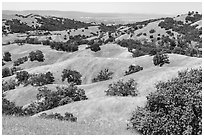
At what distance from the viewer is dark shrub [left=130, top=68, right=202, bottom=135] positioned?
1897 centimetres

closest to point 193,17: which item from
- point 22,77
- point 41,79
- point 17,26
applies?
point 17,26

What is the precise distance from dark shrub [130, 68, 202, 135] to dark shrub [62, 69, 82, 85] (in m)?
41.8

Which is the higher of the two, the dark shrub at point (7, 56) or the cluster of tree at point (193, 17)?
the cluster of tree at point (193, 17)

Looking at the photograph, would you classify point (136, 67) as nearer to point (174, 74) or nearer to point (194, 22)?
point (174, 74)

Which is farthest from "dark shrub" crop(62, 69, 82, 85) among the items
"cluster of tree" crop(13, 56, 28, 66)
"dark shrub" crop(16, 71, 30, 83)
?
"cluster of tree" crop(13, 56, 28, 66)

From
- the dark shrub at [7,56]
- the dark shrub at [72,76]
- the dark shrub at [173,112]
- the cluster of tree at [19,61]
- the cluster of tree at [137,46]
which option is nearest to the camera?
the dark shrub at [173,112]

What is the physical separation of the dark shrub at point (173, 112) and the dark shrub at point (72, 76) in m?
41.8

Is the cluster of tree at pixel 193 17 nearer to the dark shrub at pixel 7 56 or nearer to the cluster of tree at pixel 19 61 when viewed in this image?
the cluster of tree at pixel 19 61

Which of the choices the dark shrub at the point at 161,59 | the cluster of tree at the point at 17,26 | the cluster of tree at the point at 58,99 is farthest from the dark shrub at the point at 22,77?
the cluster of tree at the point at 17,26

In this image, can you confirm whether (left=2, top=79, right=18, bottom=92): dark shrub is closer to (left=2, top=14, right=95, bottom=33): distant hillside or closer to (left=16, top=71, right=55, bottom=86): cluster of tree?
(left=16, top=71, right=55, bottom=86): cluster of tree

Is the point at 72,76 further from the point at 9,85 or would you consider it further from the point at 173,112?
the point at 173,112

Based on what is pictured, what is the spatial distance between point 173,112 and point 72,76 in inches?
1786

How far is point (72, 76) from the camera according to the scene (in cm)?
6378

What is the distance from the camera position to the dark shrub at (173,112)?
19.0 meters
